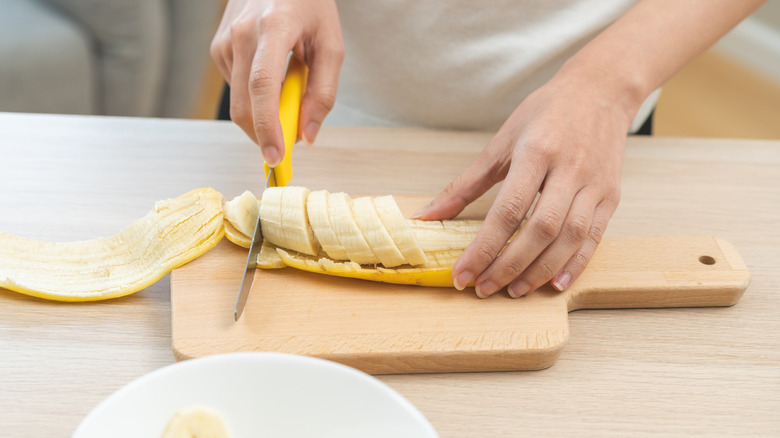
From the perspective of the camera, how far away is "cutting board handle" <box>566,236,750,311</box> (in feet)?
3.90

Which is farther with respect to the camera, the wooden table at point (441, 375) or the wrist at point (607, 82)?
the wrist at point (607, 82)

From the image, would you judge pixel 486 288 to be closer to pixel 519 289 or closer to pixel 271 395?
pixel 519 289

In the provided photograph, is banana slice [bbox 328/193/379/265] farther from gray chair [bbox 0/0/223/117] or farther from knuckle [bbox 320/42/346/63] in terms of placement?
gray chair [bbox 0/0/223/117]

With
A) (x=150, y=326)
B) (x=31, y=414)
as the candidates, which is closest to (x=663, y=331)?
(x=150, y=326)

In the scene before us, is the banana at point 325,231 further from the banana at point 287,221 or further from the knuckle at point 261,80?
the knuckle at point 261,80

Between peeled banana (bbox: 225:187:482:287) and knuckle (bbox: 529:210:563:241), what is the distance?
6.2 inches

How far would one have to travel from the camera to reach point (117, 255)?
124 centimetres

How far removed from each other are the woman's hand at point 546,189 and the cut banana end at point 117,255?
1.45ft

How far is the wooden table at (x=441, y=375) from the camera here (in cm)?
98

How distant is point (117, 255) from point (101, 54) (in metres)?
2.34

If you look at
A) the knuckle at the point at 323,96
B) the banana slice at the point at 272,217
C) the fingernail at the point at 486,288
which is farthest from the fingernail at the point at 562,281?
the knuckle at the point at 323,96

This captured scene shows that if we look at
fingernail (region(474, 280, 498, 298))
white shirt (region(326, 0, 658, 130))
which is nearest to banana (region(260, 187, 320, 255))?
fingernail (region(474, 280, 498, 298))

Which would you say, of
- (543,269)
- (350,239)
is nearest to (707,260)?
(543,269)

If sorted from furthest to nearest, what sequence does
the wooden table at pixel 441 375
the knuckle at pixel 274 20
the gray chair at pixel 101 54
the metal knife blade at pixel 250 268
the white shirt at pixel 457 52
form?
the gray chair at pixel 101 54
the white shirt at pixel 457 52
the knuckle at pixel 274 20
the metal knife blade at pixel 250 268
the wooden table at pixel 441 375
